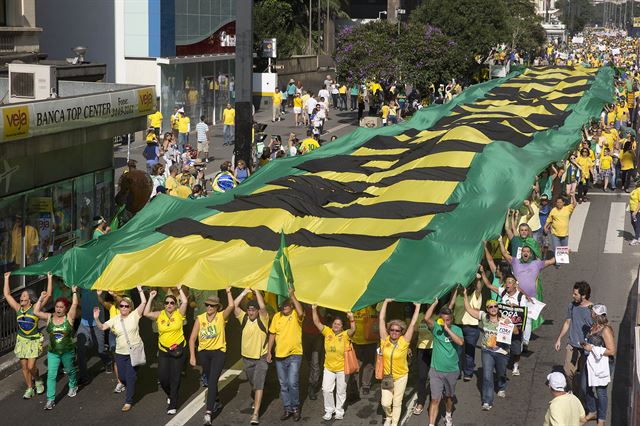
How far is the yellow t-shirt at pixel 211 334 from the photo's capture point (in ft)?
43.8

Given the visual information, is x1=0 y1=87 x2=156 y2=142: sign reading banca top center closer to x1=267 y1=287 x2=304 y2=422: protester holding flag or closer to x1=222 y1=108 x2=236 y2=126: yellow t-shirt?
x1=267 y1=287 x2=304 y2=422: protester holding flag

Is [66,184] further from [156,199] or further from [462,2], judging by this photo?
[462,2]

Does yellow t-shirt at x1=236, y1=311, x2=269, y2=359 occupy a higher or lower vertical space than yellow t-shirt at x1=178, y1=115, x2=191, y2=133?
lower

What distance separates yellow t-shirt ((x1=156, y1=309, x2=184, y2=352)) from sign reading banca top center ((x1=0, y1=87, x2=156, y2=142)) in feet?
13.8

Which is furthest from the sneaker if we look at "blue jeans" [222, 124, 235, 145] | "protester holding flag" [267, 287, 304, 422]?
"blue jeans" [222, 124, 235, 145]

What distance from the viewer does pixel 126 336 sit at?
13.7 metres

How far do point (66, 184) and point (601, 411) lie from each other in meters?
10.2

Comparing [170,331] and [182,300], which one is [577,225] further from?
[170,331]

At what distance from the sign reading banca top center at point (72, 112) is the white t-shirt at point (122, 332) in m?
3.69

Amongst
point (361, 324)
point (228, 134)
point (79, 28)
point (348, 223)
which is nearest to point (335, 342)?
point (361, 324)

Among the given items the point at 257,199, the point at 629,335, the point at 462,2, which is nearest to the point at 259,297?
the point at 257,199

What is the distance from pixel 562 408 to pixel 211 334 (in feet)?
14.7

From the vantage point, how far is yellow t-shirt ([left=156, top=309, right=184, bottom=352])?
1341 centimetres

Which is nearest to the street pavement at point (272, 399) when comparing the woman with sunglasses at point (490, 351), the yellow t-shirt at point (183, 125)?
the woman with sunglasses at point (490, 351)
